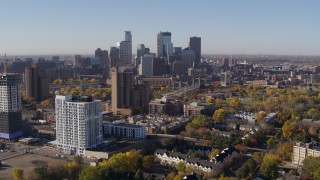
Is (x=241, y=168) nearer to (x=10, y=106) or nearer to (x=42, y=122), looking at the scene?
(x=10, y=106)

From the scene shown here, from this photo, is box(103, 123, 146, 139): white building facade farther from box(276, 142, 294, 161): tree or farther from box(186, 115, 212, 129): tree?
box(276, 142, 294, 161): tree

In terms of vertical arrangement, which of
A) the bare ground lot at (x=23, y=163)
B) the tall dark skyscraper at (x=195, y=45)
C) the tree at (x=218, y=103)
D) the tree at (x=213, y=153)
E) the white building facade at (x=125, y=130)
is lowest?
the bare ground lot at (x=23, y=163)

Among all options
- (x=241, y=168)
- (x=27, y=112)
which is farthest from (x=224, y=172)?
(x=27, y=112)

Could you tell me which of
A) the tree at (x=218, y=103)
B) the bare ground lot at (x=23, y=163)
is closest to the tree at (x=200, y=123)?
the tree at (x=218, y=103)

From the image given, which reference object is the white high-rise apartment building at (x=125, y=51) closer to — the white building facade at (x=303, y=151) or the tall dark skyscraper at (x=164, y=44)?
the tall dark skyscraper at (x=164, y=44)

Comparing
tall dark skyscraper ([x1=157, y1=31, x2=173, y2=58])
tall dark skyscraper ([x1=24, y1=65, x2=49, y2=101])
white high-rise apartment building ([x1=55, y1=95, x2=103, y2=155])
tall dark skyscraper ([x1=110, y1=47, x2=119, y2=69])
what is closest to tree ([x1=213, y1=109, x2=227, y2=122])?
white high-rise apartment building ([x1=55, y1=95, x2=103, y2=155])
